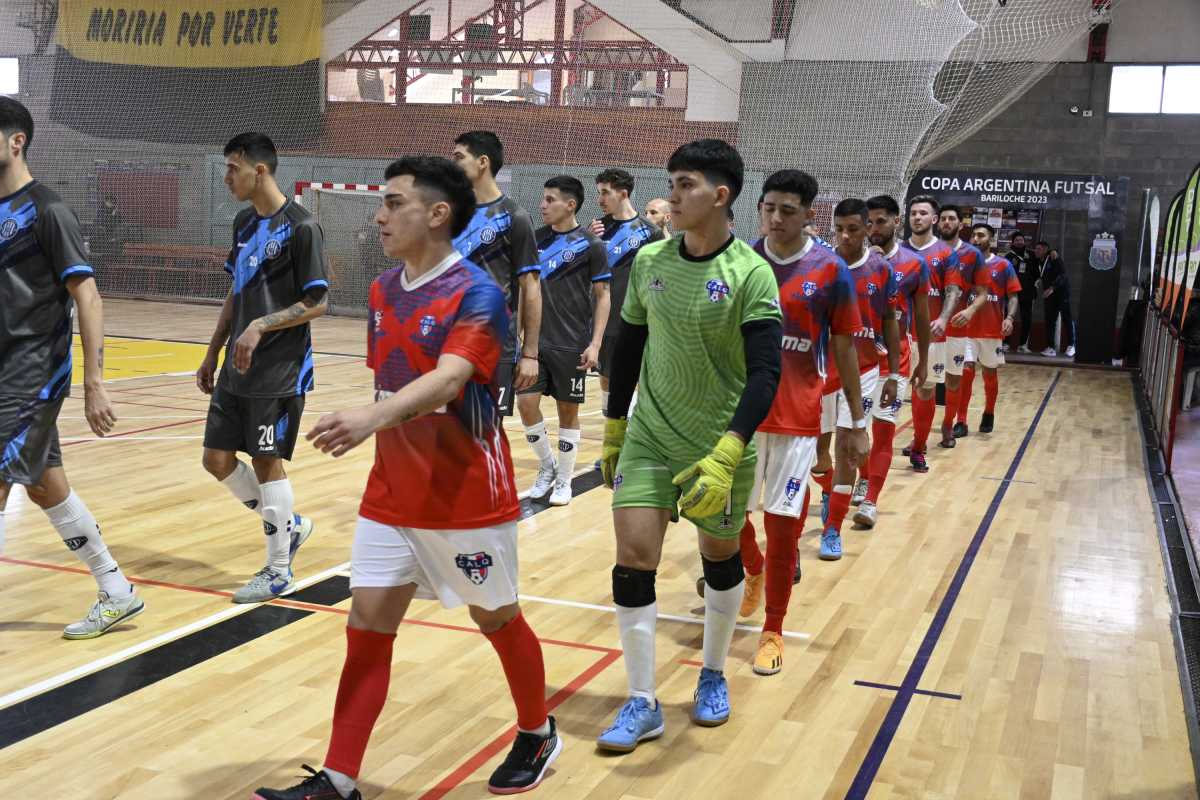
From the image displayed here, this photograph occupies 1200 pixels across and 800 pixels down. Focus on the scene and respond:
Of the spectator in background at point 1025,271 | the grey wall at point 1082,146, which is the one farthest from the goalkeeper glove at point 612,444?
the grey wall at point 1082,146

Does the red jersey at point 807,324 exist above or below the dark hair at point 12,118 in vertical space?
below

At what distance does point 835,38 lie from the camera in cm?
1833

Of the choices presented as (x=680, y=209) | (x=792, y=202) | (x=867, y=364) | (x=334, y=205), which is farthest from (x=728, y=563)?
(x=334, y=205)

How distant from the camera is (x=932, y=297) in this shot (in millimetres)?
10281

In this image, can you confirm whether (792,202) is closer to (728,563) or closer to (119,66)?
(728,563)

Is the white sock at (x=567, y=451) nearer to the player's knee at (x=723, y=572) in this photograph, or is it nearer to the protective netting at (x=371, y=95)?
the player's knee at (x=723, y=572)

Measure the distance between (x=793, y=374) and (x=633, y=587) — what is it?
1.43 m

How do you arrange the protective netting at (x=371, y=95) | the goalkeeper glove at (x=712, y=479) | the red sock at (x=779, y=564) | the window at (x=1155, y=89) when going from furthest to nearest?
1. the window at (x=1155, y=89)
2. the protective netting at (x=371, y=95)
3. the red sock at (x=779, y=564)
4. the goalkeeper glove at (x=712, y=479)

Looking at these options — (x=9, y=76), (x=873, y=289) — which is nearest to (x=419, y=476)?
(x=873, y=289)

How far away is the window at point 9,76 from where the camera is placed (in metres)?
24.5

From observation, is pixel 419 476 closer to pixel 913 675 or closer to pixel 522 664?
pixel 522 664

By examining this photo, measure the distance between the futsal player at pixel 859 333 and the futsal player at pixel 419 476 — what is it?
9.94ft

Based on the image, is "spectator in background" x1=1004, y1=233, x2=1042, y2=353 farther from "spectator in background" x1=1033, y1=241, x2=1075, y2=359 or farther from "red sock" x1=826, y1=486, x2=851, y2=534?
"red sock" x1=826, y1=486, x2=851, y2=534

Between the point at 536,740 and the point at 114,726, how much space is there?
1.44m
